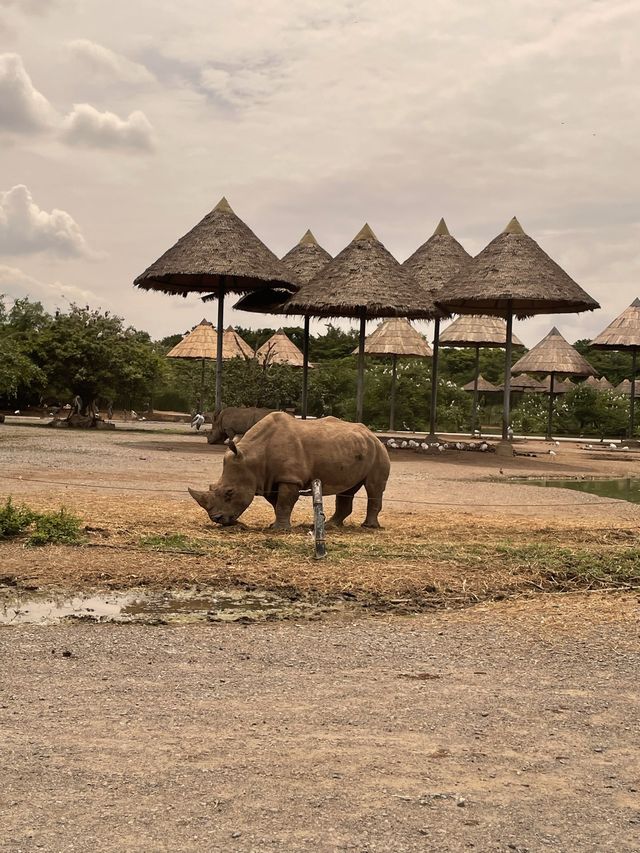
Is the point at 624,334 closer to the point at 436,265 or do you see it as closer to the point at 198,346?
the point at 436,265

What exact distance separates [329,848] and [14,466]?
44.0ft

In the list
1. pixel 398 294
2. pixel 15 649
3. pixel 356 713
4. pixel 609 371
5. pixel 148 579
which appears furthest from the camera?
pixel 609 371

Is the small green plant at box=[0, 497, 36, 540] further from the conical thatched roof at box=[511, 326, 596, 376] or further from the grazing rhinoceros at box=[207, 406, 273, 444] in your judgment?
the conical thatched roof at box=[511, 326, 596, 376]

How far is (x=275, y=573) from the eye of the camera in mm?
7426

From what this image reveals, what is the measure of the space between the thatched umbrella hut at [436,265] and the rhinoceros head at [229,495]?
697 inches

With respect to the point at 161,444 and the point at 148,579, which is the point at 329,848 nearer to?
the point at 148,579

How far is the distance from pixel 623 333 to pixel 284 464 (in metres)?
25.0

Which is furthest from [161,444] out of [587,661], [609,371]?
[609,371]

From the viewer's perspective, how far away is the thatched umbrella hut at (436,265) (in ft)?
90.7

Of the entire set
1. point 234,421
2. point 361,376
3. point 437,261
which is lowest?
A: point 234,421

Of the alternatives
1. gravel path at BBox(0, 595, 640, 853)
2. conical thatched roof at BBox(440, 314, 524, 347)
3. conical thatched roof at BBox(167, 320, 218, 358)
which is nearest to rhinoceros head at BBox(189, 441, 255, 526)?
gravel path at BBox(0, 595, 640, 853)

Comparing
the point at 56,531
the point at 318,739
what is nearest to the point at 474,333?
the point at 56,531

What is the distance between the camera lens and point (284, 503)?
9.48 meters

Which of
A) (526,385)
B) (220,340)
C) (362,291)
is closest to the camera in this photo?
(362,291)
